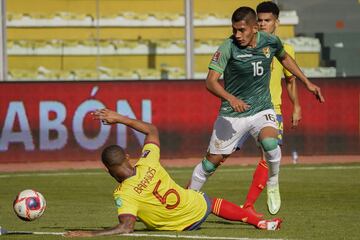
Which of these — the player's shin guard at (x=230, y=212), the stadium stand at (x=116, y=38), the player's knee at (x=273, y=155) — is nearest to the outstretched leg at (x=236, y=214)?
the player's shin guard at (x=230, y=212)

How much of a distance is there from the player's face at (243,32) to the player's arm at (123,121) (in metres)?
1.50

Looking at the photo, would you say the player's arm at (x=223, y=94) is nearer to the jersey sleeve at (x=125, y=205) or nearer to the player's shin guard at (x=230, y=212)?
the player's shin guard at (x=230, y=212)

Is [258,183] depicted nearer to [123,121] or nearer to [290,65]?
[290,65]

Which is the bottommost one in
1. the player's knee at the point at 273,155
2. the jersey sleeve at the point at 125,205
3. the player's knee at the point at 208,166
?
the jersey sleeve at the point at 125,205

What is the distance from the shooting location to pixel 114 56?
79.8 feet

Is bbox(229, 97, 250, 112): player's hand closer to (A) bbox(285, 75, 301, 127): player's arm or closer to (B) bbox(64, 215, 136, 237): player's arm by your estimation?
(B) bbox(64, 215, 136, 237): player's arm

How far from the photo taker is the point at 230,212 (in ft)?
36.2

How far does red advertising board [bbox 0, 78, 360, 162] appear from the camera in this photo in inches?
851

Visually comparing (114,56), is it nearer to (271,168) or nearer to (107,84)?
(107,84)

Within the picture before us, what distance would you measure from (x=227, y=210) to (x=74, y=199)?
4.85m

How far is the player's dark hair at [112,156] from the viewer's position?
10.1m

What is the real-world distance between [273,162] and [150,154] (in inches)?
83.2

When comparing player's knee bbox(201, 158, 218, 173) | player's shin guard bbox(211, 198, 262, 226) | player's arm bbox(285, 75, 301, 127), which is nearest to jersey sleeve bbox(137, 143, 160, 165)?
player's shin guard bbox(211, 198, 262, 226)

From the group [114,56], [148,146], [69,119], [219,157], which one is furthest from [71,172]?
[148,146]
